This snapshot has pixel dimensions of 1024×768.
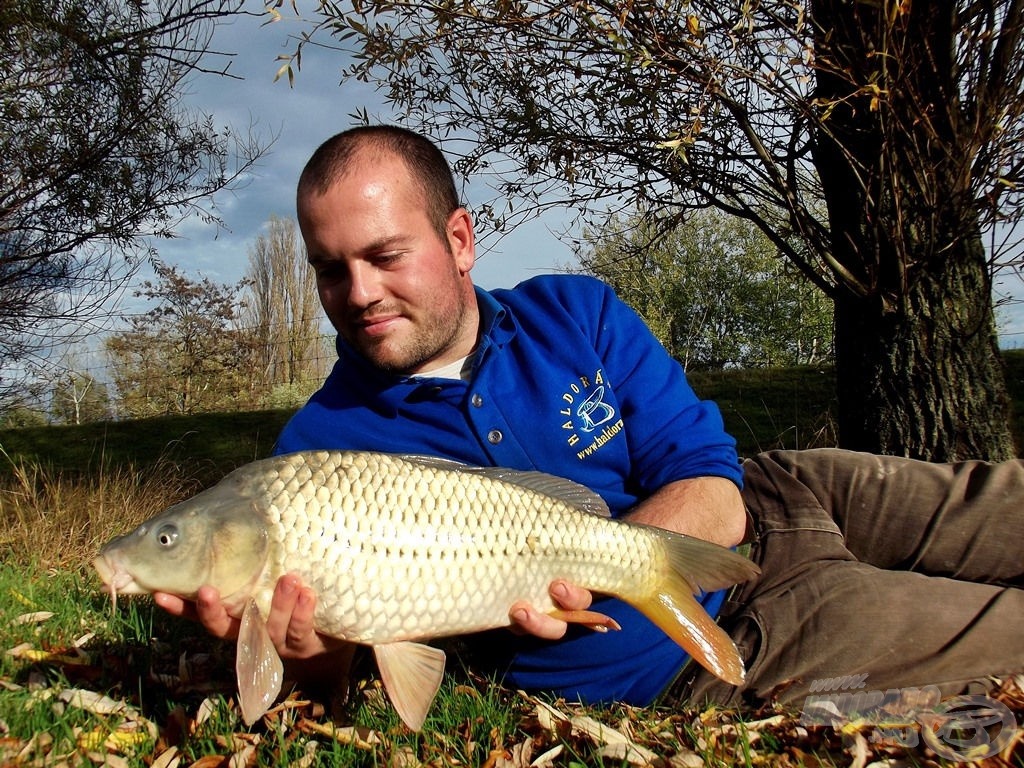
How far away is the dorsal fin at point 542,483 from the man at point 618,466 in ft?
0.43

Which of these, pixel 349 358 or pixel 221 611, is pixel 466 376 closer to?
pixel 349 358

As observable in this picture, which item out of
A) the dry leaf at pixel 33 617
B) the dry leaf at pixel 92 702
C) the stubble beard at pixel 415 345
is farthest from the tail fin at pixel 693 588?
the dry leaf at pixel 33 617

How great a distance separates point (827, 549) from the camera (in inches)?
74.2

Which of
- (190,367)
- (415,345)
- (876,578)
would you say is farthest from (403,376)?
(190,367)

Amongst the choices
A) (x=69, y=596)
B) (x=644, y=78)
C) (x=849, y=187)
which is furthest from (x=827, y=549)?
(x=69, y=596)

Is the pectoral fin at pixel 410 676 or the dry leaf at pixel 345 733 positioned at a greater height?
the pectoral fin at pixel 410 676

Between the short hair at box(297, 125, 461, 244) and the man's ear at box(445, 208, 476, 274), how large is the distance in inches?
0.8

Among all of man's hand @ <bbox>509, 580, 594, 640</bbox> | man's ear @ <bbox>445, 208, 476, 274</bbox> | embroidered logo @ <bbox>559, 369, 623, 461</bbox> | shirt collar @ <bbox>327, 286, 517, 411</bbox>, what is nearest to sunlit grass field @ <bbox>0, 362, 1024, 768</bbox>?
man's hand @ <bbox>509, 580, 594, 640</bbox>

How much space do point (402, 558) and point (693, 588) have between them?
557 millimetres

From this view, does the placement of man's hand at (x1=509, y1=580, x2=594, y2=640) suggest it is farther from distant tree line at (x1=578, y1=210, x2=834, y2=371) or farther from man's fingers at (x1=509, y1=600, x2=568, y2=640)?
distant tree line at (x1=578, y1=210, x2=834, y2=371)

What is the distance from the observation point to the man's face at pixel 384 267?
1745 millimetres

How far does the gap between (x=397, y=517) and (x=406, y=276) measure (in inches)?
→ 24.4

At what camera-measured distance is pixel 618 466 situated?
179 cm

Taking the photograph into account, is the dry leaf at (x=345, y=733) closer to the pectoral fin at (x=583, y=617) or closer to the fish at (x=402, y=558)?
the fish at (x=402, y=558)
